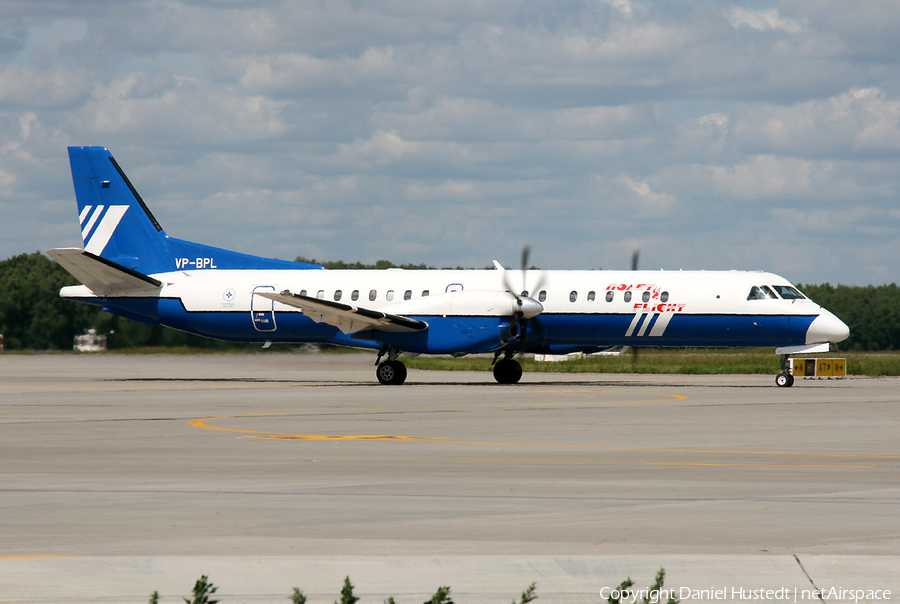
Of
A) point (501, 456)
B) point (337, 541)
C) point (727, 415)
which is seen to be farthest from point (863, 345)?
point (337, 541)

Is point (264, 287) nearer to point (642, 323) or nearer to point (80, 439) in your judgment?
point (642, 323)

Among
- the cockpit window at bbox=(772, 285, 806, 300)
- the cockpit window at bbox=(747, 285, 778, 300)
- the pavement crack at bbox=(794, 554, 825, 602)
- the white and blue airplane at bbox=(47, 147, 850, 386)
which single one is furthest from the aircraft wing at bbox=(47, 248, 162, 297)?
the pavement crack at bbox=(794, 554, 825, 602)

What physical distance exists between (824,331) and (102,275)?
26.0 metres

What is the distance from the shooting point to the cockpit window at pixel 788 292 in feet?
116

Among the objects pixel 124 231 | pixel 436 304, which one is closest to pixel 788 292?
pixel 436 304

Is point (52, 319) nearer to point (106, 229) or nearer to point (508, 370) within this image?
point (106, 229)

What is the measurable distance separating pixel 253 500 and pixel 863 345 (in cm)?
10920

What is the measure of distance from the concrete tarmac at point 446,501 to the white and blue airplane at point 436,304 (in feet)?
31.8

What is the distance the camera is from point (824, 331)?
34938 millimetres

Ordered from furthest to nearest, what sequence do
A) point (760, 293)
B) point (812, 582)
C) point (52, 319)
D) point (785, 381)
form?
1. point (52, 319)
2. point (785, 381)
3. point (760, 293)
4. point (812, 582)

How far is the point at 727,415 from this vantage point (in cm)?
2409

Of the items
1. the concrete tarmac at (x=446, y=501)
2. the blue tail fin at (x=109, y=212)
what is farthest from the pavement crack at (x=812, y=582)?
the blue tail fin at (x=109, y=212)

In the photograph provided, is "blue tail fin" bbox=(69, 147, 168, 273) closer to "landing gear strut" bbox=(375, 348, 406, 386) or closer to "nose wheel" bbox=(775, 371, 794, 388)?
"landing gear strut" bbox=(375, 348, 406, 386)

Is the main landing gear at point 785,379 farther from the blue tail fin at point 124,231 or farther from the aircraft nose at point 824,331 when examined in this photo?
the blue tail fin at point 124,231
